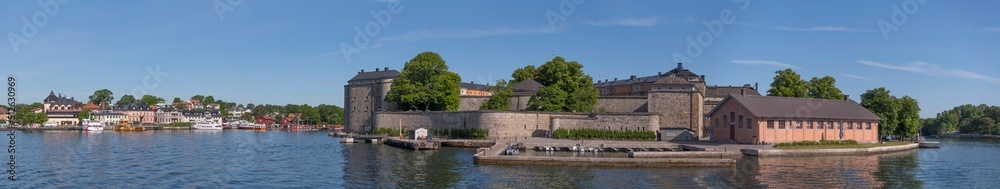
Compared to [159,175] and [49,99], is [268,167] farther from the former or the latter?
[49,99]

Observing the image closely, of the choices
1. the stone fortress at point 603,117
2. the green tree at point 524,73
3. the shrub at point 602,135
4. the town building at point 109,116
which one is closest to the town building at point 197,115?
the town building at point 109,116

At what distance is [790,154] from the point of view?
43562mm

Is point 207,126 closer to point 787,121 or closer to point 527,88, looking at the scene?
point 527,88

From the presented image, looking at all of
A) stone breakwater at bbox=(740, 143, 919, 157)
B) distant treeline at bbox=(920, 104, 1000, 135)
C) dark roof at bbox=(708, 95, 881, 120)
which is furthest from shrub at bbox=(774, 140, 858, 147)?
distant treeline at bbox=(920, 104, 1000, 135)

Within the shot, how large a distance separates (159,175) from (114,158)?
1257 cm

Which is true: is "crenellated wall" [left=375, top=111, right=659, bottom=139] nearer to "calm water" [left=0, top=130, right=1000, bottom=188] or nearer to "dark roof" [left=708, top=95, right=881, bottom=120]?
"dark roof" [left=708, top=95, right=881, bottom=120]

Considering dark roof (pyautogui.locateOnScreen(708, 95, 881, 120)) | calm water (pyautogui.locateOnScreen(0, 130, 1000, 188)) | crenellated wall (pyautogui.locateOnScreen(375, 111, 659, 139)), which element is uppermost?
dark roof (pyautogui.locateOnScreen(708, 95, 881, 120))

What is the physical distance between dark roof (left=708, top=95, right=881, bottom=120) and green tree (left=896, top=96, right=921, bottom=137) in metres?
13.5

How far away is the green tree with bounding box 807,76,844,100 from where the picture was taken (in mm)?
70375

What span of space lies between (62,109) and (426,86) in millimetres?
106734

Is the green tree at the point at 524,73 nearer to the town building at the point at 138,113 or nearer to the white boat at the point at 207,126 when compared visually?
the white boat at the point at 207,126

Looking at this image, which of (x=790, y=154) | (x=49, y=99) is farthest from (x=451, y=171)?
(x=49, y=99)

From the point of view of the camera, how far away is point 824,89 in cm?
7038

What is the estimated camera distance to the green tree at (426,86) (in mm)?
71250
